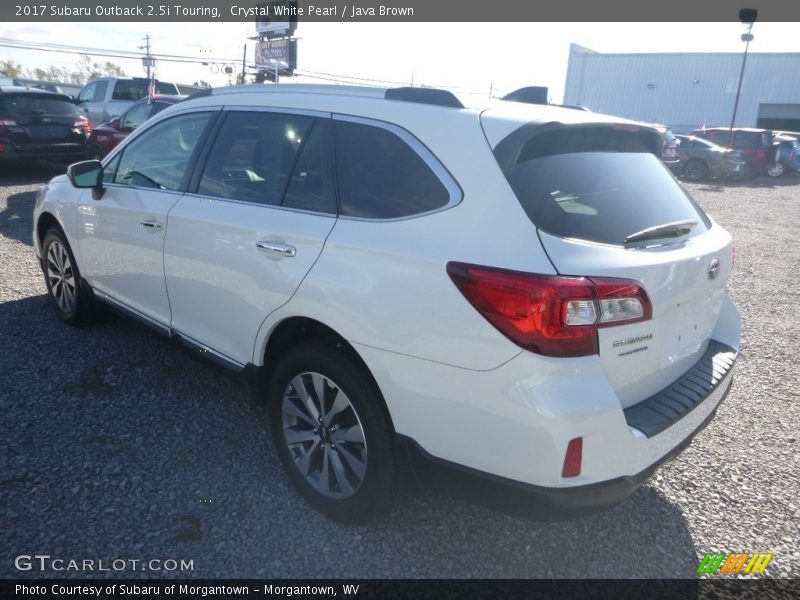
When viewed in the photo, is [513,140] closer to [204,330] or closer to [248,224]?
[248,224]

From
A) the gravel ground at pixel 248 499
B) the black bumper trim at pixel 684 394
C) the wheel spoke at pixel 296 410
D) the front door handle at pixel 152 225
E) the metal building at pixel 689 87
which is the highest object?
the metal building at pixel 689 87

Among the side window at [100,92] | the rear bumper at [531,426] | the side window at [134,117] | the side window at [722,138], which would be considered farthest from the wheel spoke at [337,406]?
the side window at [722,138]

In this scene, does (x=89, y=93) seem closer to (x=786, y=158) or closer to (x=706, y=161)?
(x=706, y=161)

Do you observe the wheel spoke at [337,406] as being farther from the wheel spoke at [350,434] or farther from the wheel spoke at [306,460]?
the wheel spoke at [306,460]

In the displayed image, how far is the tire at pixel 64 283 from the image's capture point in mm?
4598

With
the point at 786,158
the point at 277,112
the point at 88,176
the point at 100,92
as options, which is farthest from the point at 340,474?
the point at 786,158

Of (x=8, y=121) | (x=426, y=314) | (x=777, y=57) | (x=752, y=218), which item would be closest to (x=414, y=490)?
(x=426, y=314)

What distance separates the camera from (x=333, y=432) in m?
2.69

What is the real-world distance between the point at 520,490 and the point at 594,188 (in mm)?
Result: 1176

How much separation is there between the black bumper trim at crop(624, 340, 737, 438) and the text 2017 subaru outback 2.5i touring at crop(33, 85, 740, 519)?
1cm

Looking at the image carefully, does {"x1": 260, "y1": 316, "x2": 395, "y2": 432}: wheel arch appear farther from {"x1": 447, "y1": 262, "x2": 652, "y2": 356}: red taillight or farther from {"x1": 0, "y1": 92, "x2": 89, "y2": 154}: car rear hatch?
{"x1": 0, "y1": 92, "x2": 89, "y2": 154}: car rear hatch

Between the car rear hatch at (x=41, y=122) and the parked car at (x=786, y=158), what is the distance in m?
22.6

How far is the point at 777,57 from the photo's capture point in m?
37.7

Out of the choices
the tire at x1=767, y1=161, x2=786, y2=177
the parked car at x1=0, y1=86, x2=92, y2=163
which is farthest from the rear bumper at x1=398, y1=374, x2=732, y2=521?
the tire at x1=767, y1=161, x2=786, y2=177
